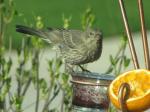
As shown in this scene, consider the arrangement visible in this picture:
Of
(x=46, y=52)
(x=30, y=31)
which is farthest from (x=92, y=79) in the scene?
(x=46, y=52)

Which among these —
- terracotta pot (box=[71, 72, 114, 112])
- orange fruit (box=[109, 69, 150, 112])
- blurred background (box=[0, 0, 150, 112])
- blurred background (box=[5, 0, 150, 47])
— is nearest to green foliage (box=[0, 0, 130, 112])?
blurred background (box=[0, 0, 150, 112])

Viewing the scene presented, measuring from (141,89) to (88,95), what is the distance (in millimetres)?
451

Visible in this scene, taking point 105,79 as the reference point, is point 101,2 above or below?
above

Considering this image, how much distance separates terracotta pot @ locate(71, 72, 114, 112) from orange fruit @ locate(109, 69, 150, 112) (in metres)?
0.27

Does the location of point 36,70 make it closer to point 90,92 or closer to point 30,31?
point 30,31

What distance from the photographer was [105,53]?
31.7 ft

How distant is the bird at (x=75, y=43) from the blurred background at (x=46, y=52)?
0.24ft

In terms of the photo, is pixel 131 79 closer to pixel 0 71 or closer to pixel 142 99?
pixel 142 99

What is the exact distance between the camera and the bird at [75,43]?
435 centimetres

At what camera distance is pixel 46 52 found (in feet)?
30.9

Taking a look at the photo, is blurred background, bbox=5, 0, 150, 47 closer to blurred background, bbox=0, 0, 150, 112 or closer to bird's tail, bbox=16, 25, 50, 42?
blurred background, bbox=0, 0, 150, 112

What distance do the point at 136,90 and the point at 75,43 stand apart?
2.29m

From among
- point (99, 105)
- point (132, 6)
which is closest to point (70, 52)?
point (99, 105)

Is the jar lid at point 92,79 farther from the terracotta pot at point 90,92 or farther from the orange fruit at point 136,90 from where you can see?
the orange fruit at point 136,90
